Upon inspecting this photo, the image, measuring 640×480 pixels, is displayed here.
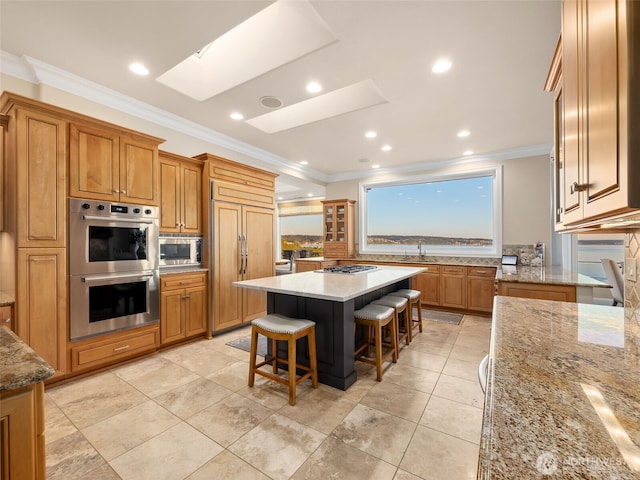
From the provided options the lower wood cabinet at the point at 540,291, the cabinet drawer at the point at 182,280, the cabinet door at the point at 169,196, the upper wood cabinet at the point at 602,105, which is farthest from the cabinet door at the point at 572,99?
the cabinet door at the point at 169,196

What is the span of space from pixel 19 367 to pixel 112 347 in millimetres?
2254

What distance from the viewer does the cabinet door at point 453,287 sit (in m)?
4.96

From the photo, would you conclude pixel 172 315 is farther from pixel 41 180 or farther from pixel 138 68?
pixel 138 68

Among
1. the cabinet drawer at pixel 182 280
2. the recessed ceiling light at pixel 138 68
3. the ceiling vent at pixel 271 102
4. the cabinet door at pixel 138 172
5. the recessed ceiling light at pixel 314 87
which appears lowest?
A: the cabinet drawer at pixel 182 280

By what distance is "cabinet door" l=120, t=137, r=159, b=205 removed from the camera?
2932mm

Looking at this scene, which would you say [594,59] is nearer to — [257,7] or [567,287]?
[257,7]

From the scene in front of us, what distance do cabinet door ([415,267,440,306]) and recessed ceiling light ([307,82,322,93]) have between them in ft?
12.3

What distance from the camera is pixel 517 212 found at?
16.2ft

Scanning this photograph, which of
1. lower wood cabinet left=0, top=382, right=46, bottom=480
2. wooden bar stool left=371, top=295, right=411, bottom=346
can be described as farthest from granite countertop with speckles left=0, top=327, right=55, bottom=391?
wooden bar stool left=371, top=295, right=411, bottom=346

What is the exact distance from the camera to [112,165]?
2.84m

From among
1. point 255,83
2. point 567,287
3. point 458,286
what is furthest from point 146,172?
point 458,286

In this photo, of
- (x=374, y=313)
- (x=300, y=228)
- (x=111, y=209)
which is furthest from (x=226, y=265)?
(x=300, y=228)

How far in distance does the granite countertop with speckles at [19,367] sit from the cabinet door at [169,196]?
2502 millimetres

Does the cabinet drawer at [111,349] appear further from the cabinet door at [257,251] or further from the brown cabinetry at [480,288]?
the brown cabinetry at [480,288]
